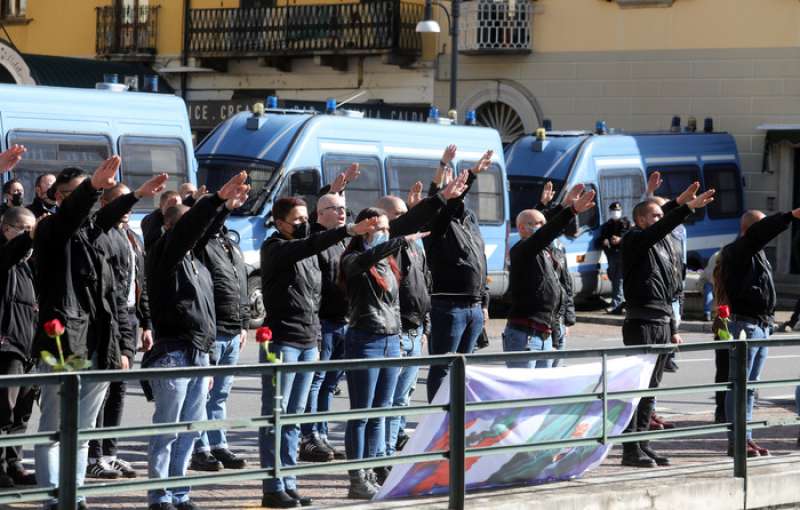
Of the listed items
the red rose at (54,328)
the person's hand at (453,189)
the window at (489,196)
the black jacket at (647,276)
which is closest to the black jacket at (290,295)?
the person's hand at (453,189)

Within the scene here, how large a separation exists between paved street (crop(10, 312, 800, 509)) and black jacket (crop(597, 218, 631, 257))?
20.2 feet

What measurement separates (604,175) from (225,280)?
15.5m

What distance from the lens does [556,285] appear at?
11562 millimetres

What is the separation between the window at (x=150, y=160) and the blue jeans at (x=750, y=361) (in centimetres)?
885

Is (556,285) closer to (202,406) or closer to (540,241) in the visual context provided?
(540,241)

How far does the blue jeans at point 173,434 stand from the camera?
27.1 ft

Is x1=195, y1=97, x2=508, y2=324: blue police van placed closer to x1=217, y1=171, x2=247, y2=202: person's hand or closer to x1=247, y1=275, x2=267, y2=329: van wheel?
x1=247, y1=275, x2=267, y2=329: van wheel

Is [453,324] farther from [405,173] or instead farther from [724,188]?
[724,188]

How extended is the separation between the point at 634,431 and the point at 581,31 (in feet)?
80.9

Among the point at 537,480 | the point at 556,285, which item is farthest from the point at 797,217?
the point at 537,480

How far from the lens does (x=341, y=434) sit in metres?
12.4

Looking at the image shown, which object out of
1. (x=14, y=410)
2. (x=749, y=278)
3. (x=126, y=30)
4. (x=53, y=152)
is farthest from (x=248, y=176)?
(x=126, y=30)

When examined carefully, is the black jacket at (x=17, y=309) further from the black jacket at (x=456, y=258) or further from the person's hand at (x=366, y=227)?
the black jacket at (x=456, y=258)

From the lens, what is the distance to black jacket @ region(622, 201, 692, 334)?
11.1 meters
